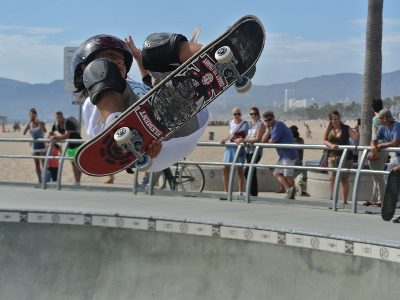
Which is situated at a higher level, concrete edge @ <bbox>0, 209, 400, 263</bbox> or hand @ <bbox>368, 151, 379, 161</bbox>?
hand @ <bbox>368, 151, 379, 161</bbox>

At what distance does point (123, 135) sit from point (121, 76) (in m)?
0.36

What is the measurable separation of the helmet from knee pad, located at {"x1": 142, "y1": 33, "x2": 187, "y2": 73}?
0.13 meters

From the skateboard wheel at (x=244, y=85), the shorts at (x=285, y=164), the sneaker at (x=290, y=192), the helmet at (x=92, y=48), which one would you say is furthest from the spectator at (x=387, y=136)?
the helmet at (x=92, y=48)

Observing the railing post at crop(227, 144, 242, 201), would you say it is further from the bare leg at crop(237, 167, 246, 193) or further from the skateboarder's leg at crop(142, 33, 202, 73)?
the skateboarder's leg at crop(142, 33, 202, 73)

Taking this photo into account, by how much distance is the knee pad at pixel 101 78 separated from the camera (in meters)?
4.36

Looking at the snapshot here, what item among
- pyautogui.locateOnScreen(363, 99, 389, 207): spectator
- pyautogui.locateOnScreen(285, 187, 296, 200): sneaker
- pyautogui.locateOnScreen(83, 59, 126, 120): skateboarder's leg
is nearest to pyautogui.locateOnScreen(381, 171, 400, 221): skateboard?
pyautogui.locateOnScreen(363, 99, 389, 207): spectator

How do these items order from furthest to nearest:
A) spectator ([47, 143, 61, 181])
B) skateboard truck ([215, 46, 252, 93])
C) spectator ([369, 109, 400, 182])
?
1. spectator ([47, 143, 61, 181])
2. spectator ([369, 109, 400, 182])
3. skateboard truck ([215, 46, 252, 93])

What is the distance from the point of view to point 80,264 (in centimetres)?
941

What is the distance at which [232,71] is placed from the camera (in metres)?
4.90

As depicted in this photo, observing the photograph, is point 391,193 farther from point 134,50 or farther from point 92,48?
point 92,48

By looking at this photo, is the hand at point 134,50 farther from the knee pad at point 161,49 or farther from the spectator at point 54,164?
the spectator at point 54,164

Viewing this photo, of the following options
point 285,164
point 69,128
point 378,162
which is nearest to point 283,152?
point 285,164

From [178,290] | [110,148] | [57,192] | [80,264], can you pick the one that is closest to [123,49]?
[110,148]

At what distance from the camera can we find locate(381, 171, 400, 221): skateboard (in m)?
9.12
